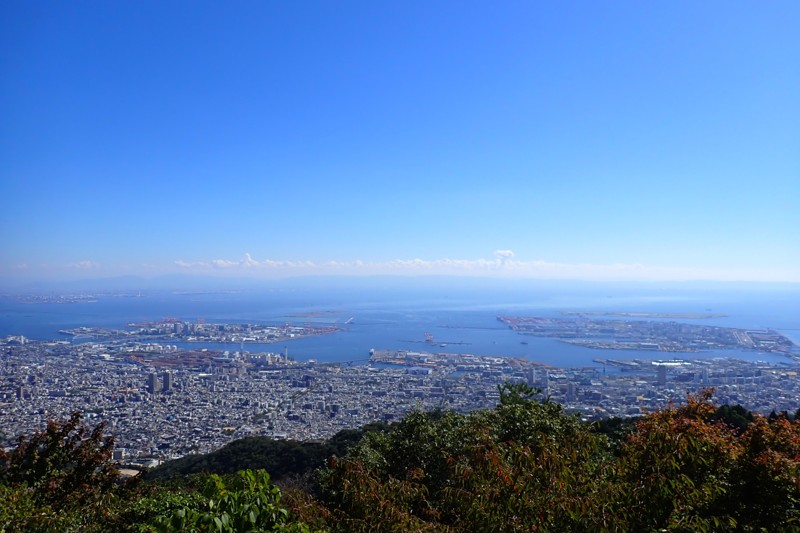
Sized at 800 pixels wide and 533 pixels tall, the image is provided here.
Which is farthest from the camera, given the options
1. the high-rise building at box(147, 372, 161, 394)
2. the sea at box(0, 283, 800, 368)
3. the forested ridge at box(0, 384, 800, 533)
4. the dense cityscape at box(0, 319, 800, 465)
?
the sea at box(0, 283, 800, 368)

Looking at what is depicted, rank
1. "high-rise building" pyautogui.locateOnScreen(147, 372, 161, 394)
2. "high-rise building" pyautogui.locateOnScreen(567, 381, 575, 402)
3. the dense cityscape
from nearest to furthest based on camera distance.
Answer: the dense cityscape < "high-rise building" pyautogui.locateOnScreen(567, 381, 575, 402) < "high-rise building" pyautogui.locateOnScreen(147, 372, 161, 394)

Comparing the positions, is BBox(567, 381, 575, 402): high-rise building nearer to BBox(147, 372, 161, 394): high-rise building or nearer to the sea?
the sea

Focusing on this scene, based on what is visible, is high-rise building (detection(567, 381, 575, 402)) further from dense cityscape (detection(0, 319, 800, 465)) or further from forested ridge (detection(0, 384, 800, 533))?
forested ridge (detection(0, 384, 800, 533))

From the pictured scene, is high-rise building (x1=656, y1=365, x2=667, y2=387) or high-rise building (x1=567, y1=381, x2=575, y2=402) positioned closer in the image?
high-rise building (x1=567, y1=381, x2=575, y2=402)

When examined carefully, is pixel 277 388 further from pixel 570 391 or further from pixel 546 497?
pixel 546 497

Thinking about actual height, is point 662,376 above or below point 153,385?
above

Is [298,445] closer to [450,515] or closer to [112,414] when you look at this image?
[112,414]

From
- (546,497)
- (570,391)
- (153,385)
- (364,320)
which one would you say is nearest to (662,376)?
(570,391)

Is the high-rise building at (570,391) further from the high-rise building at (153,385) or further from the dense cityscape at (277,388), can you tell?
the high-rise building at (153,385)

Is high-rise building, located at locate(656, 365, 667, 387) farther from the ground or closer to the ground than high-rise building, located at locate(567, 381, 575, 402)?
farther from the ground

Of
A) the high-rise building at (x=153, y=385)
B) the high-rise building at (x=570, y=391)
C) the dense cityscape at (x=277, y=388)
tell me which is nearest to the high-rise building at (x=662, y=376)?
the dense cityscape at (x=277, y=388)

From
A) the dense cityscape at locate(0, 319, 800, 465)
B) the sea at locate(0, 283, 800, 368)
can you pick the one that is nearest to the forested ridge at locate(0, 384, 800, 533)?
the dense cityscape at locate(0, 319, 800, 465)

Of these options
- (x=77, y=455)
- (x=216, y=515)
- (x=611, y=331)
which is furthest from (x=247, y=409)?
(x=611, y=331)
